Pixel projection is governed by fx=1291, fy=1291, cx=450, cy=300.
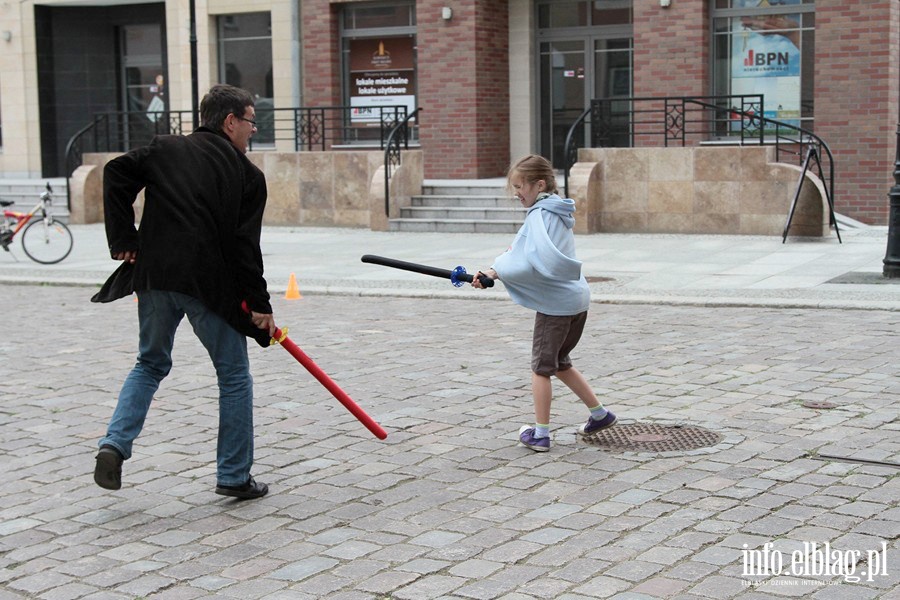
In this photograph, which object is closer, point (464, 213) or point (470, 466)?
point (470, 466)

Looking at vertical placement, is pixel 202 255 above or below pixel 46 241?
above

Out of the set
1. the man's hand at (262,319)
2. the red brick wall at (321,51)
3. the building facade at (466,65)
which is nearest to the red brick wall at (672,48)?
the building facade at (466,65)

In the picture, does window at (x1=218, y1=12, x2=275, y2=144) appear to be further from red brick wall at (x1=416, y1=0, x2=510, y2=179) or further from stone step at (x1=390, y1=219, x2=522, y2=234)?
stone step at (x1=390, y1=219, x2=522, y2=234)

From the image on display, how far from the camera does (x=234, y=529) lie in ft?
17.7

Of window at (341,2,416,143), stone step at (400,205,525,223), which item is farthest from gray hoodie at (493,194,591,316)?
window at (341,2,416,143)

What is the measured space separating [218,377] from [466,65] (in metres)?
18.3

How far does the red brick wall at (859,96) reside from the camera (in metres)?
20.0

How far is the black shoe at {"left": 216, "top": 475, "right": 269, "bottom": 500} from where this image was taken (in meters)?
5.78

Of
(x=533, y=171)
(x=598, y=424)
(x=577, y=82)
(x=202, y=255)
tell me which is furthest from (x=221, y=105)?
(x=577, y=82)

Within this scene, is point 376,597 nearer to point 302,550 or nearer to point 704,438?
point 302,550

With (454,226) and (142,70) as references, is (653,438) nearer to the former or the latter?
(454,226)

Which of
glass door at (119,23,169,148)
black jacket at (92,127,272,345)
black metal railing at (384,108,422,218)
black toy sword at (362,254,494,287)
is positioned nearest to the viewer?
black jacket at (92,127,272,345)

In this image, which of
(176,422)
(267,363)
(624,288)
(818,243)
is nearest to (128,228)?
(176,422)

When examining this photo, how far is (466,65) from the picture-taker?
23453 millimetres
